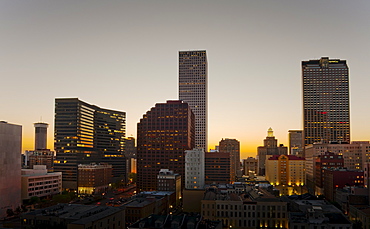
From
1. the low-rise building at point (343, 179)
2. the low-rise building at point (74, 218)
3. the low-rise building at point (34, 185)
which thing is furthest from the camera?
the low-rise building at point (34, 185)

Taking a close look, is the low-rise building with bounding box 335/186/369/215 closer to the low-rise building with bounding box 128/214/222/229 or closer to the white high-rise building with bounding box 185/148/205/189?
the white high-rise building with bounding box 185/148/205/189

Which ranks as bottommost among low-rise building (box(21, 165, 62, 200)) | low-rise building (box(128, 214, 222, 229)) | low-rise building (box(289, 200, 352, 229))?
low-rise building (box(21, 165, 62, 200))

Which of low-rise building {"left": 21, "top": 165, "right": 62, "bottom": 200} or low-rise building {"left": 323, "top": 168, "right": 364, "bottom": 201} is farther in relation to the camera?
low-rise building {"left": 21, "top": 165, "right": 62, "bottom": 200}

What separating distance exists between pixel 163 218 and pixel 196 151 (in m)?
113

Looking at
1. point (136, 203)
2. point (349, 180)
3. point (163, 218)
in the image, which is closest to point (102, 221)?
point (163, 218)

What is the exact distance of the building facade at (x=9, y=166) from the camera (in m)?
142

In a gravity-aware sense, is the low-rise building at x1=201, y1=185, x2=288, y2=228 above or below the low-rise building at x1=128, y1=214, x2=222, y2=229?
below

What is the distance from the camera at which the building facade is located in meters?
142

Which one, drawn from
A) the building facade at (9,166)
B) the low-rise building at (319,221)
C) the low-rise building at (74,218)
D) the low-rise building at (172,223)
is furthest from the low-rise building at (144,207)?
the building facade at (9,166)

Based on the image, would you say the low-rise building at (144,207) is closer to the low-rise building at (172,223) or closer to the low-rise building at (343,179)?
the low-rise building at (172,223)

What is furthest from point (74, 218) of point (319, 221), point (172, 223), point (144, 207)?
point (319, 221)

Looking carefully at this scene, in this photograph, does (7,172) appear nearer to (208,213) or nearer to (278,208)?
(208,213)

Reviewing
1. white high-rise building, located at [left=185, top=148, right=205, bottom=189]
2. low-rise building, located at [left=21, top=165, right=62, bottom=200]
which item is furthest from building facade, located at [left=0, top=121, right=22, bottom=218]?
white high-rise building, located at [left=185, top=148, right=205, bottom=189]

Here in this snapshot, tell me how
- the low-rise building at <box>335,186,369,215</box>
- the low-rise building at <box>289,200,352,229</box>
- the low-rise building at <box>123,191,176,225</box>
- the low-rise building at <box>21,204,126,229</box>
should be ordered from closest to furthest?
the low-rise building at <box>21,204,126,229</box> → the low-rise building at <box>289,200,352,229</box> → the low-rise building at <box>123,191,176,225</box> → the low-rise building at <box>335,186,369,215</box>
